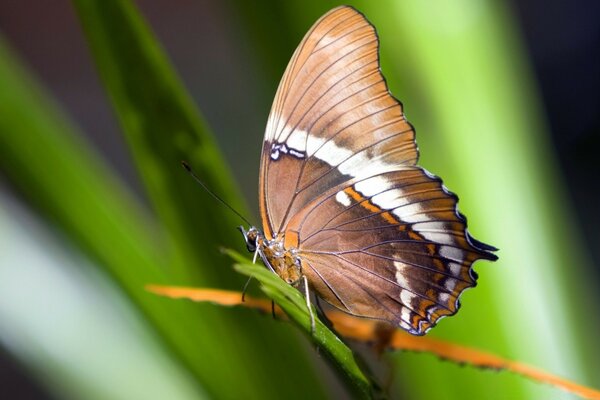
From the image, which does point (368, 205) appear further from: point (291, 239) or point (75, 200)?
point (75, 200)

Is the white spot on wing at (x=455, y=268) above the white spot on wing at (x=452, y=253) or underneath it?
underneath

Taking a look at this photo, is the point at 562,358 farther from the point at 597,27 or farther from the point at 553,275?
the point at 597,27

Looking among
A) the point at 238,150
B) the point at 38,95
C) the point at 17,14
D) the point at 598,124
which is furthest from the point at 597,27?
the point at 38,95

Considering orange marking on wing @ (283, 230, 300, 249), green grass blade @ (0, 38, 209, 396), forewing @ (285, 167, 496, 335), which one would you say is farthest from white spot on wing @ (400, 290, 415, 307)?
green grass blade @ (0, 38, 209, 396)

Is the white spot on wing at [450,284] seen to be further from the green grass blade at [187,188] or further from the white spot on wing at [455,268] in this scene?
the green grass blade at [187,188]

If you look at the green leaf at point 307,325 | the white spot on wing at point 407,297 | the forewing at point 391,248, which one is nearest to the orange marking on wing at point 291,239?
the forewing at point 391,248

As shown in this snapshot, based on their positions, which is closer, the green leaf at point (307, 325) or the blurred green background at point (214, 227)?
the green leaf at point (307, 325)

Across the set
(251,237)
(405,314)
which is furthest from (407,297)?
(251,237)
